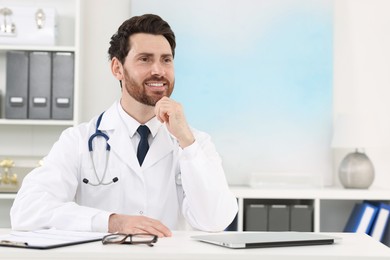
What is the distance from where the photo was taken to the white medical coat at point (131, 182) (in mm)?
2160

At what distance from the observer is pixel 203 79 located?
392cm

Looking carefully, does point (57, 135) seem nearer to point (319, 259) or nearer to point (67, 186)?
point (67, 186)

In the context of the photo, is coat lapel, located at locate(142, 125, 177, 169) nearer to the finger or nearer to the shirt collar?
the shirt collar

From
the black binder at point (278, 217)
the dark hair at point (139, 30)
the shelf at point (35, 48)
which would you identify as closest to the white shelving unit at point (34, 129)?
the shelf at point (35, 48)

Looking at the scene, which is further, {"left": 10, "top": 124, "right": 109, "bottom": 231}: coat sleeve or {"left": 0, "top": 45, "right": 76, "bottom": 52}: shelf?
{"left": 0, "top": 45, "right": 76, "bottom": 52}: shelf

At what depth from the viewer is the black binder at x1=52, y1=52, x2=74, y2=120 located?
3654mm

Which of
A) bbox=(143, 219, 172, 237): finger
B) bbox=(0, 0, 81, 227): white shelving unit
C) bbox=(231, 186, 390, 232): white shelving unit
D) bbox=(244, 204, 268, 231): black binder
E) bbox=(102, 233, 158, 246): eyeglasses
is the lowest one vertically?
bbox=(244, 204, 268, 231): black binder

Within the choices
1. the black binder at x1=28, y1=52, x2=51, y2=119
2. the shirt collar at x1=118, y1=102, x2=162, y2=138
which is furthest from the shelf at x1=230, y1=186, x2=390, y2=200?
the shirt collar at x1=118, y1=102, x2=162, y2=138

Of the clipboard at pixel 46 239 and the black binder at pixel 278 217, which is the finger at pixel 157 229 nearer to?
the clipboard at pixel 46 239

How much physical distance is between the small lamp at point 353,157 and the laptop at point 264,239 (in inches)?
79.1

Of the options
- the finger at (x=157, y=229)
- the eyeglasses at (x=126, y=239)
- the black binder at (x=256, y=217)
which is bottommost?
the black binder at (x=256, y=217)

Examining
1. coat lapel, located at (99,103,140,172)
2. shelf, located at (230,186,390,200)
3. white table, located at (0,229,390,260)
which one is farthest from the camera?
shelf, located at (230,186,390,200)

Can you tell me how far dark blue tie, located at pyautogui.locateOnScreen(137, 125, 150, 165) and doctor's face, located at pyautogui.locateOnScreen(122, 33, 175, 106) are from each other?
90 mm

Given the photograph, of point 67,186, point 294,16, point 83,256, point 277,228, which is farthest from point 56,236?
point 294,16
